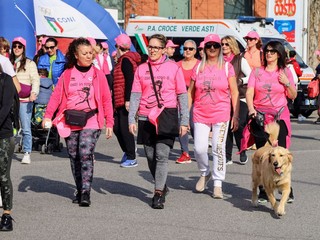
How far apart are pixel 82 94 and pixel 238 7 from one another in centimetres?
3118

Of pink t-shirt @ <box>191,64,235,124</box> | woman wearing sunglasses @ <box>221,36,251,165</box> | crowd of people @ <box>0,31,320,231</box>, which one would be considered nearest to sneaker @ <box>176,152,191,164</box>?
woman wearing sunglasses @ <box>221,36,251,165</box>

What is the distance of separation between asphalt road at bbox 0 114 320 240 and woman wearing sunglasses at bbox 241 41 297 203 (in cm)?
79

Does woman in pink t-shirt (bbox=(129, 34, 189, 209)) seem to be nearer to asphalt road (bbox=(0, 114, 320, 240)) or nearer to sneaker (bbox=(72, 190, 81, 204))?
asphalt road (bbox=(0, 114, 320, 240))

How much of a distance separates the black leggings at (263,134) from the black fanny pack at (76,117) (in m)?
1.84

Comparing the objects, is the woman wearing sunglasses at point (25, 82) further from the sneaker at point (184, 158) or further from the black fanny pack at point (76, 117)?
the black fanny pack at point (76, 117)

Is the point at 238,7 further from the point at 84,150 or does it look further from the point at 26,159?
the point at 84,150

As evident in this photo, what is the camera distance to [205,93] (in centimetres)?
1101

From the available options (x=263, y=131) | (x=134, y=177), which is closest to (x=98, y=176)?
(x=134, y=177)

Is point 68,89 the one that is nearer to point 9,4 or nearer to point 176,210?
point 176,210

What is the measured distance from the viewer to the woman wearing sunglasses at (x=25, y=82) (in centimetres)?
1419

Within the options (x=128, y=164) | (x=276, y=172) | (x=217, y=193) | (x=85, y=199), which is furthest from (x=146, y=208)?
(x=128, y=164)

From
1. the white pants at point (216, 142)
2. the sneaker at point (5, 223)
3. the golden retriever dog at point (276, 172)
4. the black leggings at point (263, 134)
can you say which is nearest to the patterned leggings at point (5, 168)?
the sneaker at point (5, 223)

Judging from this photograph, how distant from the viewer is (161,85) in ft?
34.0

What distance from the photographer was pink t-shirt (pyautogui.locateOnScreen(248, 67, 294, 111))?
34.9 ft
